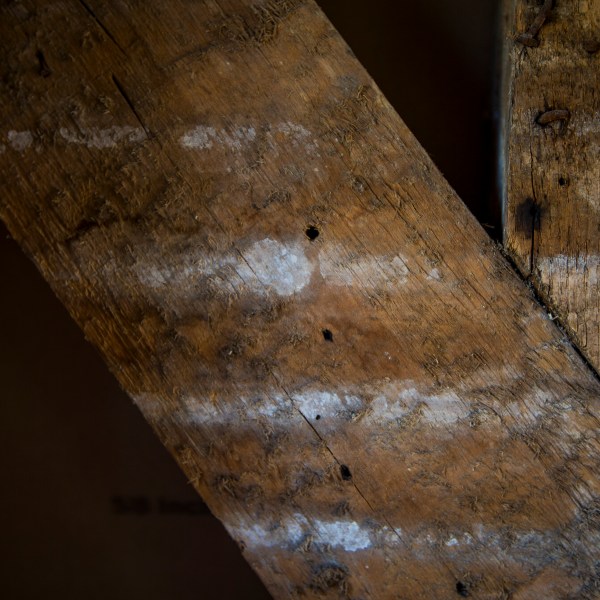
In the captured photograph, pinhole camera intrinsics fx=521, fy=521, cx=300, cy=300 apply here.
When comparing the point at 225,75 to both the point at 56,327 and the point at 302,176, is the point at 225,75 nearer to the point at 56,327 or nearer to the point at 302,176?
the point at 302,176

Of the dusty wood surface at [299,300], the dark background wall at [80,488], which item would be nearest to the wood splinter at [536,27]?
the dusty wood surface at [299,300]

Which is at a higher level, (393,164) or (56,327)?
(393,164)

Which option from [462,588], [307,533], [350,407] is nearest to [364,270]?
[350,407]

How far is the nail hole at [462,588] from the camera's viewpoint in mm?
815

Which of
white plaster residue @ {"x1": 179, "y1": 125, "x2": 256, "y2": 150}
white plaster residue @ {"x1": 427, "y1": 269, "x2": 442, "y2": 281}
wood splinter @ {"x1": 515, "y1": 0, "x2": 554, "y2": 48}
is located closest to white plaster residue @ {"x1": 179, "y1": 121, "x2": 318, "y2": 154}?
white plaster residue @ {"x1": 179, "y1": 125, "x2": 256, "y2": 150}

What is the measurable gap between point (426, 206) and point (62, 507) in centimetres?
117

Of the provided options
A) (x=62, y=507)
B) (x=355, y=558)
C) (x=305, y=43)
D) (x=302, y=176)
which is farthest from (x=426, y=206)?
(x=62, y=507)

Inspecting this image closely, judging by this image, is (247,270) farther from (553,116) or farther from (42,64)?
(553,116)

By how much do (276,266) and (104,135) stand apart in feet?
1.02

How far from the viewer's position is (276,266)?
2.51 ft

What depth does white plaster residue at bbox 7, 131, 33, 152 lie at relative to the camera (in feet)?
2.46

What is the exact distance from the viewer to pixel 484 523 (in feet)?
2.64

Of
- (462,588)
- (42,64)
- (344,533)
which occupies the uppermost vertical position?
(42,64)

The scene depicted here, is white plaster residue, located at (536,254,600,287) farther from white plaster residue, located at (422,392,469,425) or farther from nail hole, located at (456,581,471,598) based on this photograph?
nail hole, located at (456,581,471,598)
